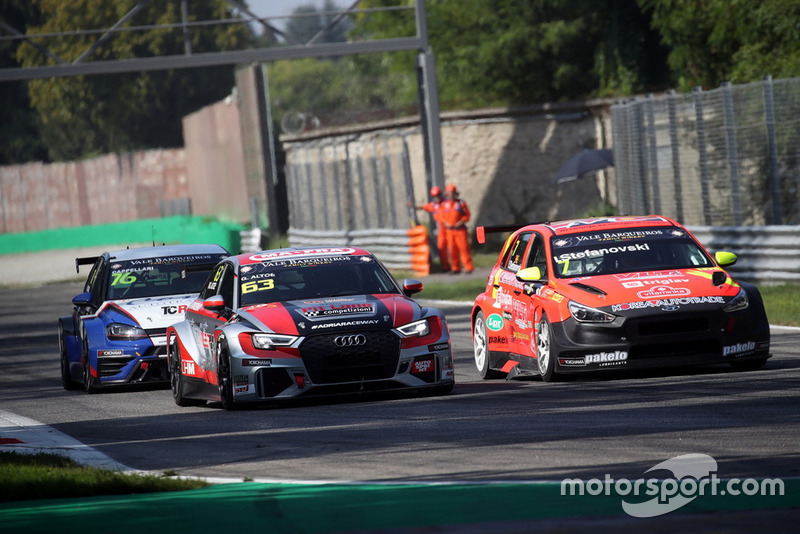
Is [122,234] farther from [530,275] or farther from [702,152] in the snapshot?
[530,275]

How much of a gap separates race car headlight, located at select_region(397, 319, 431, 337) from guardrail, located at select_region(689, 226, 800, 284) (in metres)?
9.77

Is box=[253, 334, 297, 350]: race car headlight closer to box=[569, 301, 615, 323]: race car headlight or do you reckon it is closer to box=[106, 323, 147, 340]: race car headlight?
box=[569, 301, 615, 323]: race car headlight

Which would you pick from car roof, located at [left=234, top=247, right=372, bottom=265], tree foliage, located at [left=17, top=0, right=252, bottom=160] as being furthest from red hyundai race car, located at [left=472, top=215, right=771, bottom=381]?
tree foliage, located at [left=17, top=0, right=252, bottom=160]

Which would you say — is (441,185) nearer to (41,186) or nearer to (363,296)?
(363,296)

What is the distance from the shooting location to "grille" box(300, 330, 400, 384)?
39.3 feet

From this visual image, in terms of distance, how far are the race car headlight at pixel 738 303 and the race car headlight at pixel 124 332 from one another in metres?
5.69

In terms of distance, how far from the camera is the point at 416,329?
12289 mm

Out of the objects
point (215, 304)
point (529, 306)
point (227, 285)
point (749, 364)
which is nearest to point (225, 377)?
point (215, 304)

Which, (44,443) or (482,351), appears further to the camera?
(482,351)

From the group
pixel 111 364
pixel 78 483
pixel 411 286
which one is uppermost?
pixel 411 286

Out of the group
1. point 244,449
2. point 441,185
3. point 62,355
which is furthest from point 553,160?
point 244,449

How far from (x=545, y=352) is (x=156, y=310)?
13.9 ft

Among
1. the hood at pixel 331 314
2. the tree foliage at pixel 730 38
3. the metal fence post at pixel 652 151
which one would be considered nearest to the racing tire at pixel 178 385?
the hood at pixel 331 314

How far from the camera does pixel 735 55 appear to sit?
30719mm
